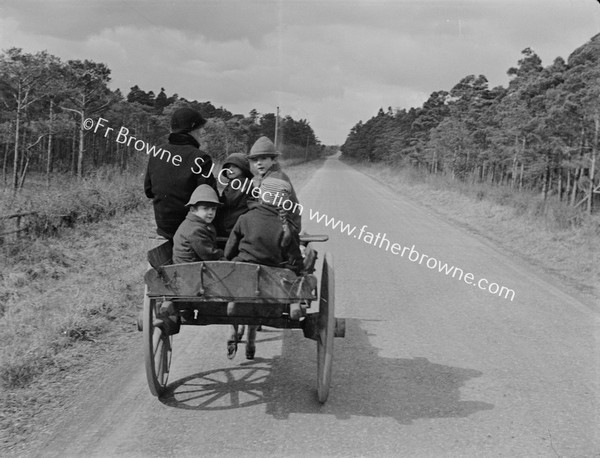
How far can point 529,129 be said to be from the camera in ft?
115

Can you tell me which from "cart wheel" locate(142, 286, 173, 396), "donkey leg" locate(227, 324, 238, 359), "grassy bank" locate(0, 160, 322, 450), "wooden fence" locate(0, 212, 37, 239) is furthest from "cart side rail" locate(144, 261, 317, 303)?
"wooden fence" locate(0, 212, 37, 239)

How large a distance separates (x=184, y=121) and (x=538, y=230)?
441 inches

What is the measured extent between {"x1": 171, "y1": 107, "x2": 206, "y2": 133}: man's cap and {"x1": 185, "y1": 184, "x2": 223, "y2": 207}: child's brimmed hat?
58 centimetres

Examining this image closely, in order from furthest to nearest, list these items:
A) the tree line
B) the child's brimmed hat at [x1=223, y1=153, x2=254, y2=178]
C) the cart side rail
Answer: the tree line < the child's brimmed hat at [x1=223, y1=153, x2=254, y2=178] < the cart side rail

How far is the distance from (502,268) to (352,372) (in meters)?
5.82

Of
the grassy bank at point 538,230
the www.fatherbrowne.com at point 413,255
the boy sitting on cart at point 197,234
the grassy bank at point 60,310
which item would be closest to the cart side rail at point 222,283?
the boy sitting on cart at point 197,234

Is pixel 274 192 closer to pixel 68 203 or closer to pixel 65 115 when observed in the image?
pixel 68 203

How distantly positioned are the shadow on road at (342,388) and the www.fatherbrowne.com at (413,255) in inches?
133

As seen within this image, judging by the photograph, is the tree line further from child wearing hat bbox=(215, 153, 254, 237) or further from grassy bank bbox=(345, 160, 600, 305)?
child wearing hat bbox=(215, 153, 254, 237)

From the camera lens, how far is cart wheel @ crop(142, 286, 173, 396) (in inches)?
143

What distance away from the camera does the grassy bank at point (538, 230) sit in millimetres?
9562

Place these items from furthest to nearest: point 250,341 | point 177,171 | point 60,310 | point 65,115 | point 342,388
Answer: point 65,115
point 60,310
point 250,341
point 342,388
point 177,171

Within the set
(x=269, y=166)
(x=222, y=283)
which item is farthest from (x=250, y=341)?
(x=269, y=166)

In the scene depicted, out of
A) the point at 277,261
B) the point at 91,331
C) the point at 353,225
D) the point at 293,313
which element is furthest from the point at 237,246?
the point at 353,225
